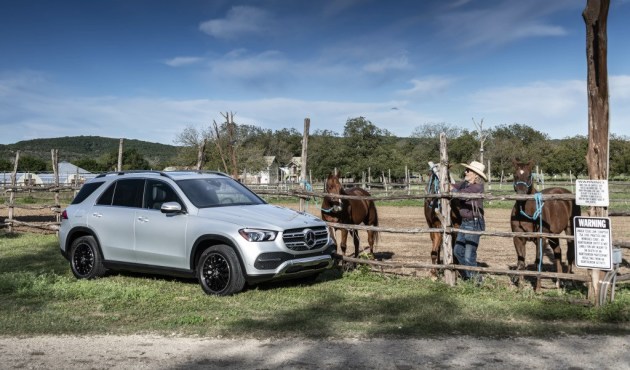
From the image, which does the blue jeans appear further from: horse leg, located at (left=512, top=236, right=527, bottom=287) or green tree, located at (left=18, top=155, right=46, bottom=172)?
green tree, located at (left=18, top=155, right=46, bottom=172)

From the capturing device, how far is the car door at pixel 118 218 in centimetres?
857

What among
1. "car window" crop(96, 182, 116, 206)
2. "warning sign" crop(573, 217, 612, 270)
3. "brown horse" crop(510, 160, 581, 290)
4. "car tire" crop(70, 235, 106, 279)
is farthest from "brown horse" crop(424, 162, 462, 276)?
"car tire" crop(70, 235, 106, 279)

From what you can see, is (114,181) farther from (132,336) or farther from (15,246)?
(15,246)

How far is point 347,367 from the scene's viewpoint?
4570 millimetres

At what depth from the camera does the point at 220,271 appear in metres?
7.61

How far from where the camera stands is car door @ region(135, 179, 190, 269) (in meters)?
7.96

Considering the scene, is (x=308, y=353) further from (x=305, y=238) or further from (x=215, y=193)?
(x=215, y=193)

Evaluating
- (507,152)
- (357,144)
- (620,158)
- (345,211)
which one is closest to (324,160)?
(357,144)

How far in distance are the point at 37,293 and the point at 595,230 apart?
24.2 feet

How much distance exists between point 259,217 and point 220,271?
901mm

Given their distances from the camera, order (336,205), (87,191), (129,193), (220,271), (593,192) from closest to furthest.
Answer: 1. (593,192)
2. (220,271)
3. (129,193)
4. (87,191)
5. (336,205)

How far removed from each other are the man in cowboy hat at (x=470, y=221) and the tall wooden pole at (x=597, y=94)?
1.98 m

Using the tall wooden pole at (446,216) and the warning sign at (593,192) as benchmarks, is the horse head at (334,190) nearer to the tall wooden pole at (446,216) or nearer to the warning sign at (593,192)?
the tall wooden pole at (446,216)

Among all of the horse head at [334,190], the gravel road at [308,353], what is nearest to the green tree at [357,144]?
the horse head at [334,190]
